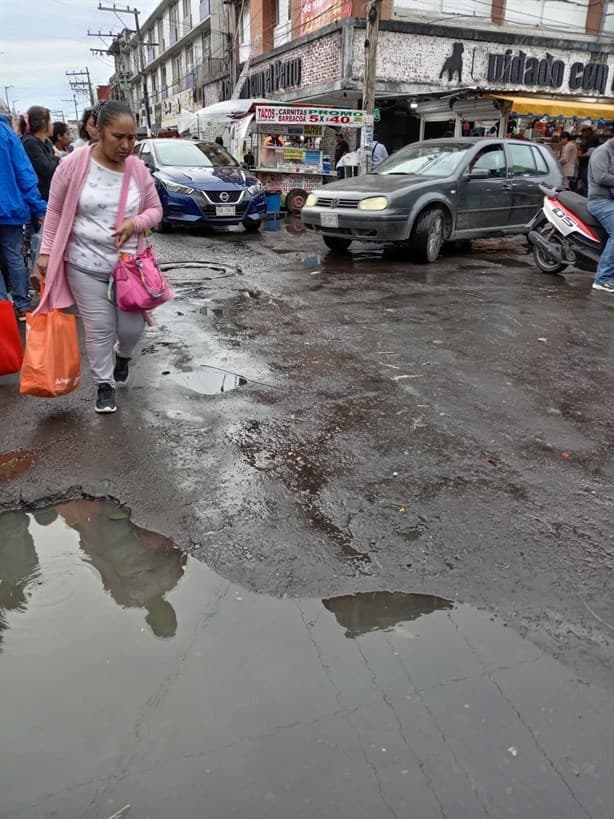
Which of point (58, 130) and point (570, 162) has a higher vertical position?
point (58, 130)

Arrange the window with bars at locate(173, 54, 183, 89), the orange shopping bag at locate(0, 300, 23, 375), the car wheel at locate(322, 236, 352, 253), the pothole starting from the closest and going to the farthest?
the orange shopping bag at locate(0, 300, 23, 375)
the pothole
the car wheel at locate(322, 236, 352, 253)
the window with bars at locate(173, 54, 183, 89)

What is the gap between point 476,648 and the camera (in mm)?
2338

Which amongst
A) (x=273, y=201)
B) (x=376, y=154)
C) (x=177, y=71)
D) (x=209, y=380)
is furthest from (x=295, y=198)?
(x=177, y=71)

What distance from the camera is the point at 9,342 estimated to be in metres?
4.69

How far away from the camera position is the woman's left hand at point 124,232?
3848mm

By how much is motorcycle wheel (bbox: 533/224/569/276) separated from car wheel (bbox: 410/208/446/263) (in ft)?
4.55

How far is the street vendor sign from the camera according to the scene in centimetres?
1584

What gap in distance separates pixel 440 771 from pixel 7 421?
3.35 metres

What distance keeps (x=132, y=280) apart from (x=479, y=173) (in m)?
7.58

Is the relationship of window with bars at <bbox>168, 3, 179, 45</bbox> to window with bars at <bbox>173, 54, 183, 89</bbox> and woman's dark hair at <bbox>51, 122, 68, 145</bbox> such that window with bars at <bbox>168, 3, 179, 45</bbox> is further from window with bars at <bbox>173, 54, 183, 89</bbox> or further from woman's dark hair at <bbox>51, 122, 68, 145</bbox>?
woman's dark hair at <bbox>51, 122, 68, 145</bbox>

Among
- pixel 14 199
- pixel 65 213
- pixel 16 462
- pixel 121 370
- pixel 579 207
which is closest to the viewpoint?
pixel 16 462

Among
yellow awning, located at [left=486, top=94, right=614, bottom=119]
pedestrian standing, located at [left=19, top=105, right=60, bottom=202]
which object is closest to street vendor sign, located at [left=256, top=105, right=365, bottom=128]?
yellow awning, located at [left=486, top=94, right=614, bottom=119]

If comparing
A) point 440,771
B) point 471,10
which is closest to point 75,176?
point 440,771

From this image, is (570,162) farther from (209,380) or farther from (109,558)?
(109,558)
